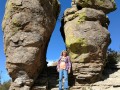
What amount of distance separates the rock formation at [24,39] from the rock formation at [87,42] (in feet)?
4.61

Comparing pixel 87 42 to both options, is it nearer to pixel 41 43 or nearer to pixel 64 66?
pixel 64 66

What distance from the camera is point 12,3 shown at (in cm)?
1416

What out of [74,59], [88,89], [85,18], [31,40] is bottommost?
[88,89]

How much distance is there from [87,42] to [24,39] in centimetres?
297

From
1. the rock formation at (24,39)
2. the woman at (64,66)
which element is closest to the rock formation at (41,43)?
the rock formation at (24,39)

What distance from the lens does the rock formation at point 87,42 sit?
1374 centimetres

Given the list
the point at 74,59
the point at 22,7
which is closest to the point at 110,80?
the point at 74,59

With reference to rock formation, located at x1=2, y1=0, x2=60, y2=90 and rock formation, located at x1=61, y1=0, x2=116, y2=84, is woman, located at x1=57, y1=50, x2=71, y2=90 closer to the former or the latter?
rock formation, located at x1=61, y1=0, x2=116, y2=84

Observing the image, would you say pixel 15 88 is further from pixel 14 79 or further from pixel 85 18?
pixel 85 18

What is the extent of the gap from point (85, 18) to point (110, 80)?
328 cm

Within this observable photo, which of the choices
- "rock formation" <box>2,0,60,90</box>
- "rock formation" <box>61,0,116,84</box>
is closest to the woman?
"rock formation" <box>61,0,116,84</box>

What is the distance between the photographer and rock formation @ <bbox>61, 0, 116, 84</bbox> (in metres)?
13.7

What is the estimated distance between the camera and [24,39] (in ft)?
44.8

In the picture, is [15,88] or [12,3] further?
[12,3]
